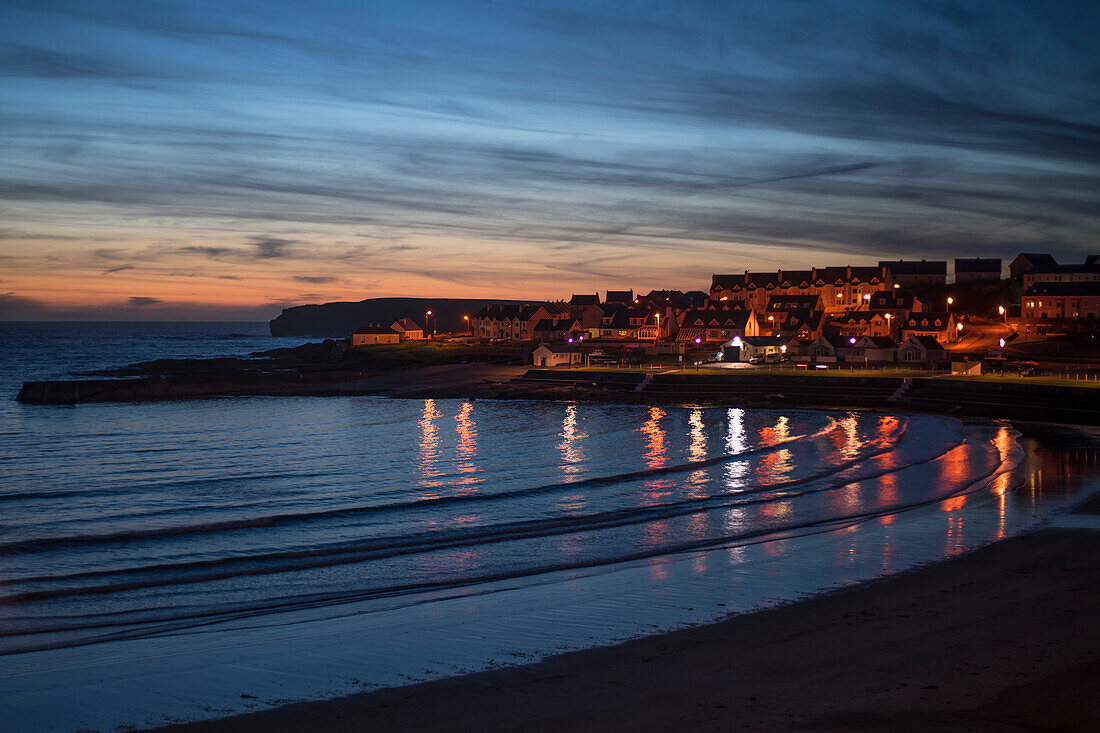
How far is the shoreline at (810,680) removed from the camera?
845cm

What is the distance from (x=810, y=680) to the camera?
31.8ft

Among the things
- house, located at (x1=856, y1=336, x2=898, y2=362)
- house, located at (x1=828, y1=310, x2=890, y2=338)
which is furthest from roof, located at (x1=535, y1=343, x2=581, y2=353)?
house, located at (x1=828, y1=310, x2=890, y2=338)

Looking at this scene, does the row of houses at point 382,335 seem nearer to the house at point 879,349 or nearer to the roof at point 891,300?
the roof at point 891,300

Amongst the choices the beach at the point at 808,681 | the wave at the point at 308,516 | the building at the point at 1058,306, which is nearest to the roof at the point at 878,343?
→ the building at the point at 1058,306

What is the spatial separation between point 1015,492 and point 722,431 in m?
22.0

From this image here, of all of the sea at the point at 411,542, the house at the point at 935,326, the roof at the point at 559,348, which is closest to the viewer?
the sea at the point at 411,542

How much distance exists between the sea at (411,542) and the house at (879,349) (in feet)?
128

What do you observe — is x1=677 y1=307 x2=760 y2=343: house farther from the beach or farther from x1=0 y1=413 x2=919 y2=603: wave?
the beach

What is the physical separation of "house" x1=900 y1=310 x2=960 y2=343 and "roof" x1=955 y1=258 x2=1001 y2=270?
41.5 metres

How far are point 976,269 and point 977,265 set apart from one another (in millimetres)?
996

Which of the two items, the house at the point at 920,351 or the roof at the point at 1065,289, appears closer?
the house at the point at 920,351

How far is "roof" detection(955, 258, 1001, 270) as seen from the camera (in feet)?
437

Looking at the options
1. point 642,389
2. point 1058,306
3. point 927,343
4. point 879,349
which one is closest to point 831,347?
point 879,349

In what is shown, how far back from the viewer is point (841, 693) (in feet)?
30.0
